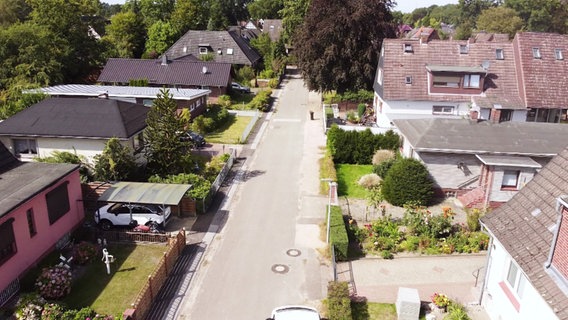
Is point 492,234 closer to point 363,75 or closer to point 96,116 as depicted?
point 96,116

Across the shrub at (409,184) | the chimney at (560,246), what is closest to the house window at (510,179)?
the shrub at (409,184)

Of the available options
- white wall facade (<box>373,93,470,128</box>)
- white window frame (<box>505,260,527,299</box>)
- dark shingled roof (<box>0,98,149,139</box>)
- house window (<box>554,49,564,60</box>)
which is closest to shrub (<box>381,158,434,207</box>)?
white window frame (<box>505,260,527,299</box>)

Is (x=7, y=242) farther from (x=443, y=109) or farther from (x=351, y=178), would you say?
(x=443, y=109)

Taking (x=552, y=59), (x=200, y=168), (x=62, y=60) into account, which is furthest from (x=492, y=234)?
(x=62, y=60)

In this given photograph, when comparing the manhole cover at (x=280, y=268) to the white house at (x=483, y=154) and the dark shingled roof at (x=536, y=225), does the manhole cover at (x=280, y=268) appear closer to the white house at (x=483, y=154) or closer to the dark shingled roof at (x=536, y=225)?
the dark shingled roof at (x=536, y=225)

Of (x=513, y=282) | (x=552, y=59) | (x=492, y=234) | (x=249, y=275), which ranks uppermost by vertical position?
(x=552, y=59)

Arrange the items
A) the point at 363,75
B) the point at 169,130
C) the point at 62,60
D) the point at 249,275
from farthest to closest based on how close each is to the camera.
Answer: the point at 62,60
the point at 363,75
the point at 169,130
the point at 249,275

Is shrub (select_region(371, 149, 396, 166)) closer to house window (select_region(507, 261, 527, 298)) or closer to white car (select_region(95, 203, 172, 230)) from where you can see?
white car (select_region(95, 203, 172, 230))
